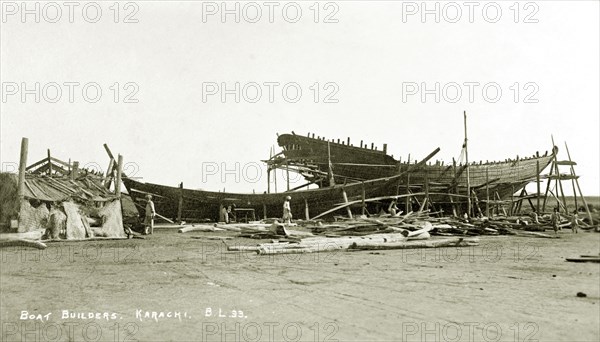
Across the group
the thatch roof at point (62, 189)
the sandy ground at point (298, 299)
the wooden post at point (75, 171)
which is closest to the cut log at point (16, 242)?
the sandy ground at point (298, 299)

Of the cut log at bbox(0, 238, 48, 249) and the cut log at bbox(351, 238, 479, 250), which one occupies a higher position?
the cut log at bbox(0, 238, 48, 249)

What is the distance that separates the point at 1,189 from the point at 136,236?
4.22 m

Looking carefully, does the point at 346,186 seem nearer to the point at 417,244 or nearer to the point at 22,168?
the point at 417,244

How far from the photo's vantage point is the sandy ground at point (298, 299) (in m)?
4.60

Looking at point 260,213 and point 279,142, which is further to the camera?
point 279,142

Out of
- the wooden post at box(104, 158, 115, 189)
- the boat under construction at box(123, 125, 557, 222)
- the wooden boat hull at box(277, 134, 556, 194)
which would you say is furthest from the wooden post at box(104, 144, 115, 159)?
the wooden boat hull at box(277, 134, 556, 194)

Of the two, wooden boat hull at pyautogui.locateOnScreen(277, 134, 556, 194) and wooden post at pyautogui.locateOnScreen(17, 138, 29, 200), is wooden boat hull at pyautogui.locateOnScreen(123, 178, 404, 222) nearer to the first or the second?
wooden boat hull at pyautogui.locateOnScreen(277, 134, 556, 194)

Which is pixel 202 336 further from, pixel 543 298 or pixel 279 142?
pixel 279 142

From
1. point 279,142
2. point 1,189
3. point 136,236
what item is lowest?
point 136,236

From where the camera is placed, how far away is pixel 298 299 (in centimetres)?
591

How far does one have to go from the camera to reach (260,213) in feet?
81.3

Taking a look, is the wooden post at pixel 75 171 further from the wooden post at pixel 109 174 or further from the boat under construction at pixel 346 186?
the boat under construction at pixel 346 186

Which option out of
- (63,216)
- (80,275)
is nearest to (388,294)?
(80,275)

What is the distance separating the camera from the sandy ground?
4595 millimetres
